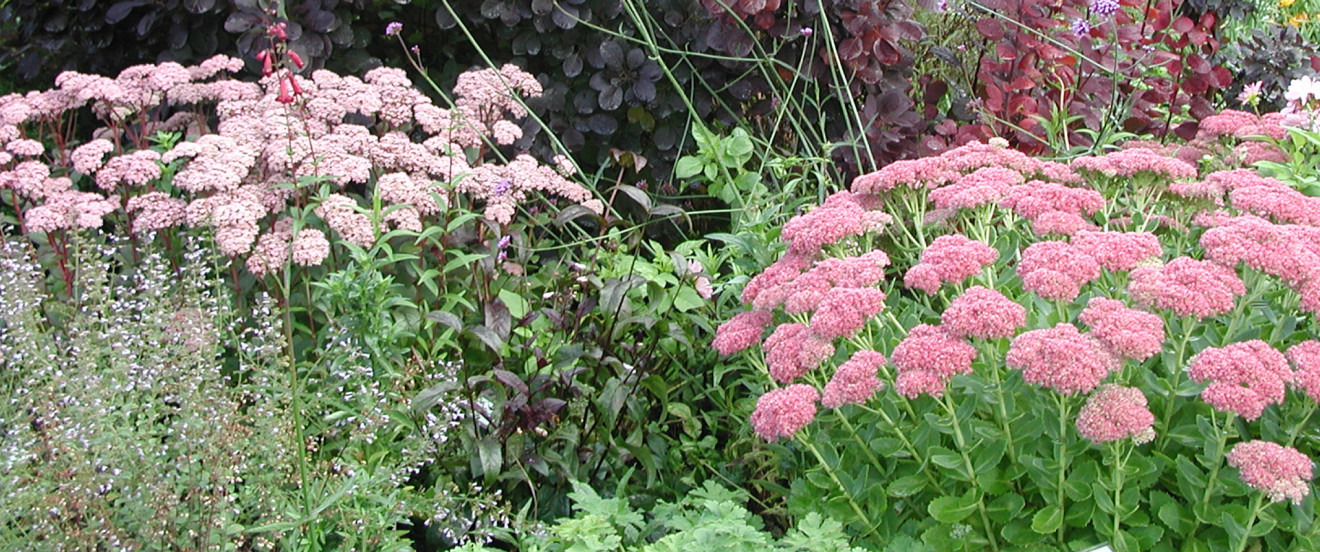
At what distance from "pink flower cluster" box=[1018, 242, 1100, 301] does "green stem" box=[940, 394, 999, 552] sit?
0.22 m

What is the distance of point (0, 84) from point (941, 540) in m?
4.24

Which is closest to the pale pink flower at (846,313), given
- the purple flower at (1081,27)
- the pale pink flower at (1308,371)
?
the pale pink flower at (1308,371)

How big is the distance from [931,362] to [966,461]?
0.22m

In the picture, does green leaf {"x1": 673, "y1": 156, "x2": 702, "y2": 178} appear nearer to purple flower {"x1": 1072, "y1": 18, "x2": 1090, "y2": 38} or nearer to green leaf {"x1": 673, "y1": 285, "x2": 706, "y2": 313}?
green leaf {"x1": 673, "y1": 285, "x2": 706, "y2": 313}

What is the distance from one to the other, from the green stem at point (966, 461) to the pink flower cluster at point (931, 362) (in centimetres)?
8

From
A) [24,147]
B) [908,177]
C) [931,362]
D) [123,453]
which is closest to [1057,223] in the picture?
[908,177]

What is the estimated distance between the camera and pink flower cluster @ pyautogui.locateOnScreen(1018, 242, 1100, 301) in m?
1.99

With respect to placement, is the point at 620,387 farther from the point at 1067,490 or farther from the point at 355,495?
the point at 1067,490

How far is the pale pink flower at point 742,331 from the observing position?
7.62 feet

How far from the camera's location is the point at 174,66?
3432 mm

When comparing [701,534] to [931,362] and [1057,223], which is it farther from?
[1057,223]

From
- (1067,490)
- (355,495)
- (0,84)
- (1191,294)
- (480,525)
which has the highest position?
(1191,294)

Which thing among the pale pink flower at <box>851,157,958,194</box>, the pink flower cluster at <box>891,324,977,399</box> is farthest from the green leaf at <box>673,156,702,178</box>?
the pink flower cluster at <box>891,324,977,399</box>

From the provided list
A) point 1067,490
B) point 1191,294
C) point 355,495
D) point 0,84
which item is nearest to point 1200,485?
point 1067,490
